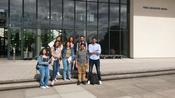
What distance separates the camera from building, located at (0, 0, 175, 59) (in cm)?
2259

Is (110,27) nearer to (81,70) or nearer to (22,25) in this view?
(22,25)

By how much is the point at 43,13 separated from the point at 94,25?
444 centimetres

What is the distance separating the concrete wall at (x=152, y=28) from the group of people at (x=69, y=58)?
1395cm

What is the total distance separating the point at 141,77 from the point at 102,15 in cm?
1238

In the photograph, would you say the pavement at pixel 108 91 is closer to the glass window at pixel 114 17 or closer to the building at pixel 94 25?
the building at pixel 94 25

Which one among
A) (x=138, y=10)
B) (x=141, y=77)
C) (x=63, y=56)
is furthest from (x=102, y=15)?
(x=63, y=56)

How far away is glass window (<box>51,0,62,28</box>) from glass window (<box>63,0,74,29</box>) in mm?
420

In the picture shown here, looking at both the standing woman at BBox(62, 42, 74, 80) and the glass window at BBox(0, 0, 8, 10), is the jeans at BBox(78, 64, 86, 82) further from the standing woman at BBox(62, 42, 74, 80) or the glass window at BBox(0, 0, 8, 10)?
the glass window at BBox(0, 0, 8, 10)

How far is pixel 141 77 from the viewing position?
45.4 feet

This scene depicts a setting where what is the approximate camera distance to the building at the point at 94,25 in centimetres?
2259

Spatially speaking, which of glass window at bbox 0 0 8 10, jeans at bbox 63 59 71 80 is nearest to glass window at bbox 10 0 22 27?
glass window at bbox 0 0 8 10

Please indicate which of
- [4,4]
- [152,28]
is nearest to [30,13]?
[4,4]

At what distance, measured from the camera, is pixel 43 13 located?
23344 millimetres

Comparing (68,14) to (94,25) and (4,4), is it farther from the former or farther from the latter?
(4,4)
